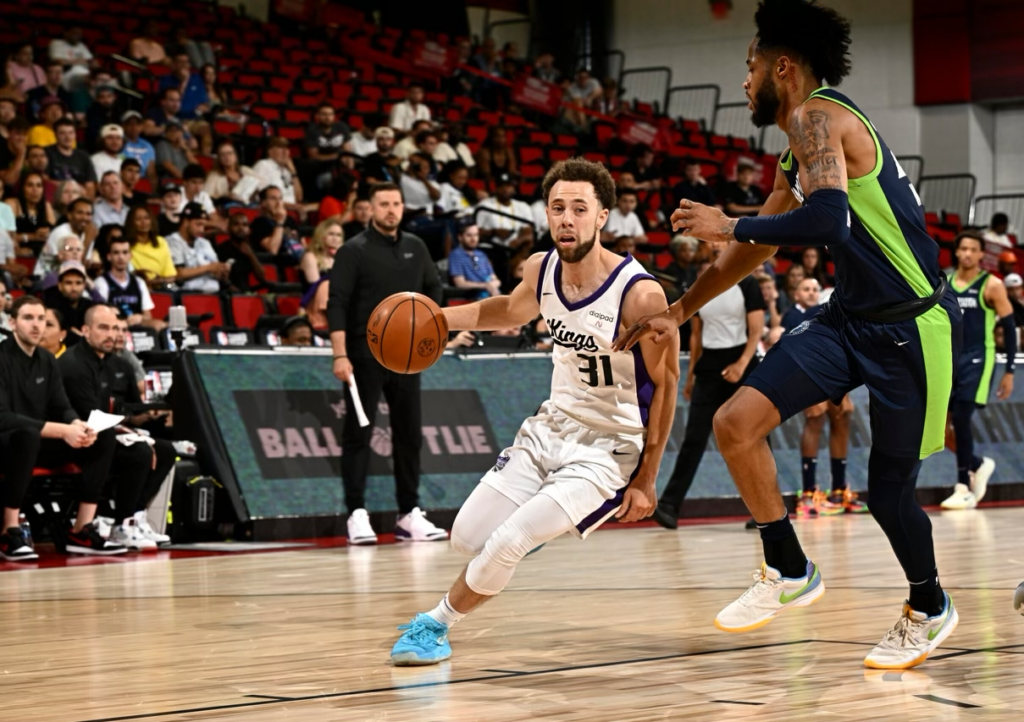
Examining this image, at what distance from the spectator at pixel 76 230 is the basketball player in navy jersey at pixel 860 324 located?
7.76 metres

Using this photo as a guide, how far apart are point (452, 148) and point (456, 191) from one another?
1.75 metres

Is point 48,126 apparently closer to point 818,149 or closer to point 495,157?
point 495,157

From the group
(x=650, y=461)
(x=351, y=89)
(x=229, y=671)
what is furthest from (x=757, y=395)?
(x=351, y=89)

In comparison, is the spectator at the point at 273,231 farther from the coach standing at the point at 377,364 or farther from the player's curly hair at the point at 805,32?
the player's curly hair at the point at 805,32

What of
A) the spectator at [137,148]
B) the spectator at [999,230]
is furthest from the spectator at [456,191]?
the spectator at [999,230]

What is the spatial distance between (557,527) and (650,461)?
409 mm

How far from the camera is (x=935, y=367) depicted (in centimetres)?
443

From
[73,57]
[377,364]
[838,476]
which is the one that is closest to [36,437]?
[377,364]

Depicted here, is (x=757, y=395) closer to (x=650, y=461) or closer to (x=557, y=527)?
(x=650, y=461)

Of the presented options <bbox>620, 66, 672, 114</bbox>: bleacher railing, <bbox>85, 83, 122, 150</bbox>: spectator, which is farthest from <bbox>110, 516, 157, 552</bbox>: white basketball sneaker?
<bbox>620, 66, 672, 114</bbox>: bleacher railing

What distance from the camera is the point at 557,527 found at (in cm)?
462

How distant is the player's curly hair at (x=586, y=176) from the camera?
491cm

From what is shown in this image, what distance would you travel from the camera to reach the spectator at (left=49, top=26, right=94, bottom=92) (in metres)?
15.4

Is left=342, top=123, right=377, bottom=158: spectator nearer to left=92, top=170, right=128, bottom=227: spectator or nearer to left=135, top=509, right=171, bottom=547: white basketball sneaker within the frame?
left=92, top=170, right=128, bottom=227: spectator
